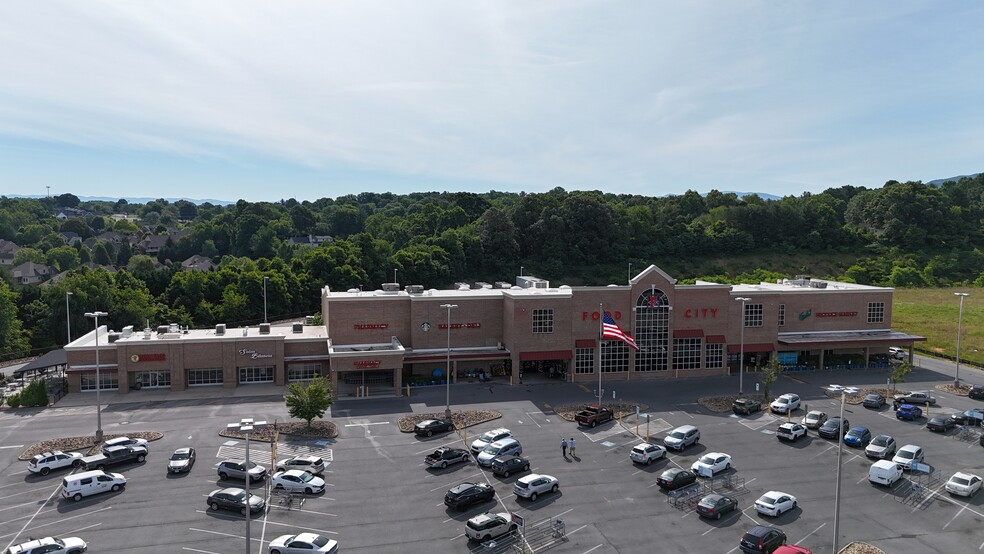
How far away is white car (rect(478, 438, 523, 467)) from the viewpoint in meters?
40.6

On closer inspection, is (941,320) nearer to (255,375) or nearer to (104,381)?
(255,375)

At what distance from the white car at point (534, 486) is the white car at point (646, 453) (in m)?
6.88

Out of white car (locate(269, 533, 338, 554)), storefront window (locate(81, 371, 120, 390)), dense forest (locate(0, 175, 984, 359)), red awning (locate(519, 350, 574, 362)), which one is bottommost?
white car (locate(269, 533, 338, 554))

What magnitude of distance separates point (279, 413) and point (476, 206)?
121 meters

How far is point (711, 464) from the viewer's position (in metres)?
39.5

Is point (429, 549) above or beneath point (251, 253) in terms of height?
beneath

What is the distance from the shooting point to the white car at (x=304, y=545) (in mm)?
28906

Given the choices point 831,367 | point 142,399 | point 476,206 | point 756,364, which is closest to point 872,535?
point 756,364

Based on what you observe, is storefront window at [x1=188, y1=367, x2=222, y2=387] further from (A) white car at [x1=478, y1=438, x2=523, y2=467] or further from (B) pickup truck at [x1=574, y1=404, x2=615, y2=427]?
(B) pickup truck at [x1=574, y1=404, x2=615, y2=427]

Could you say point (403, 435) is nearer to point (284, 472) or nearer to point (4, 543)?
point (284, 472)

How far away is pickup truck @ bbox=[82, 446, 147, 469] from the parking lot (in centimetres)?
77

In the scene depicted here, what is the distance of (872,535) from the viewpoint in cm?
3244

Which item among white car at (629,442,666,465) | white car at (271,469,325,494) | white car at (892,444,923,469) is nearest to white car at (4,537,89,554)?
white car at (271,469,325,494)

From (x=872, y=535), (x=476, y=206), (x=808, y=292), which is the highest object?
(x=476, y=206)
